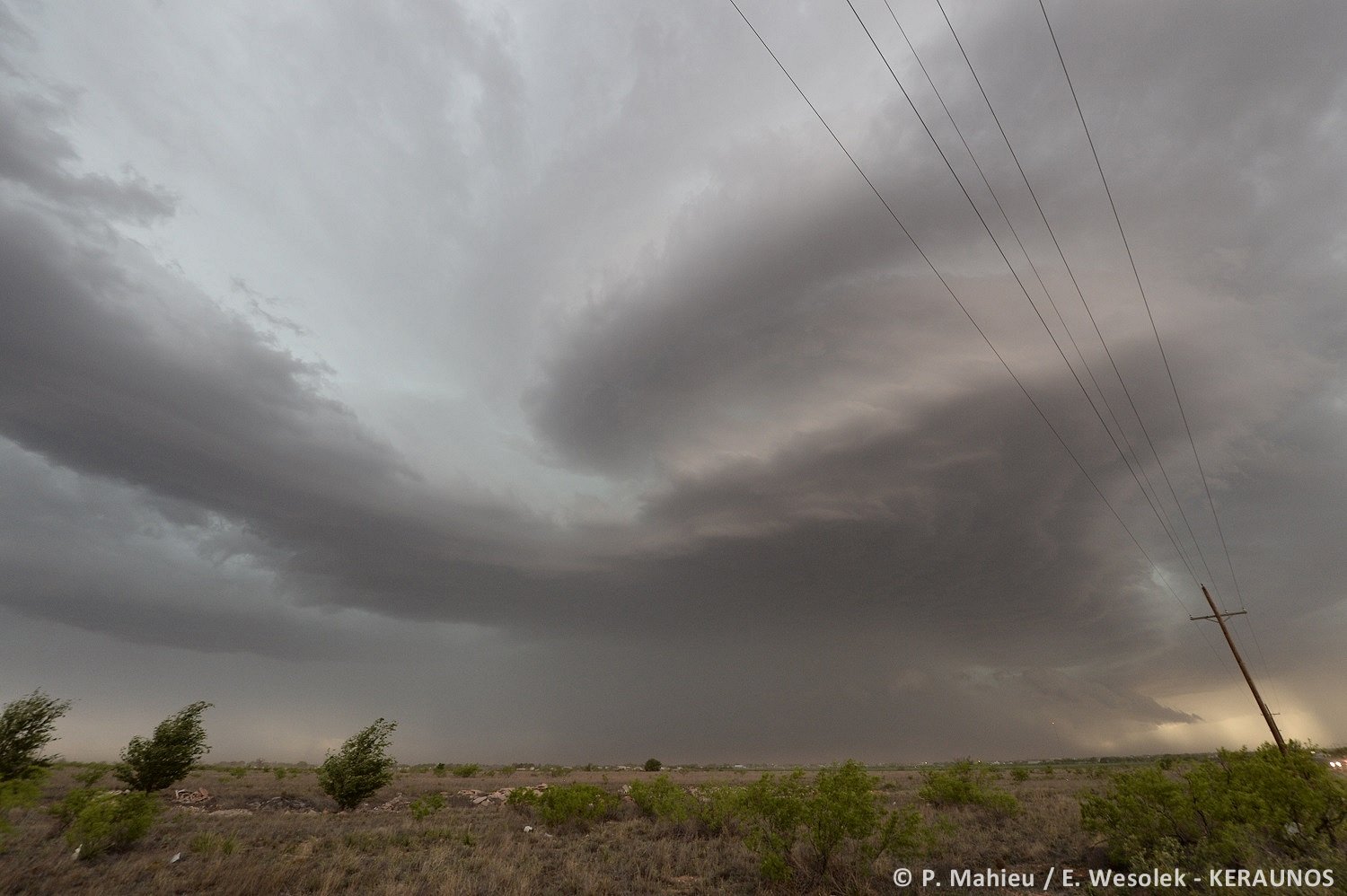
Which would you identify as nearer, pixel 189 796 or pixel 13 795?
pixel 13 795

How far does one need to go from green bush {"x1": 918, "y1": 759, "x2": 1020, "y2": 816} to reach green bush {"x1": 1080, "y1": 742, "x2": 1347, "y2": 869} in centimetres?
1078

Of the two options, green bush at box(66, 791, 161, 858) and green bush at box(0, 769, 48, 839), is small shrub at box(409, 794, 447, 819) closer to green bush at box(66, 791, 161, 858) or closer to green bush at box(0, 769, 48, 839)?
green bush at box(66, 791, 161, 858)

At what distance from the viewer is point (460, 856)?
1927 centimetres

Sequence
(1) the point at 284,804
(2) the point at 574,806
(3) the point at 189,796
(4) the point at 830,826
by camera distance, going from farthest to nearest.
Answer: (1) the point at 284,804
(3) the point at 189,796
(2) the point at 574,806
(4) the point at 830,826

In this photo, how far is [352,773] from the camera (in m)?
31.0

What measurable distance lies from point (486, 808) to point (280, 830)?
12177mm

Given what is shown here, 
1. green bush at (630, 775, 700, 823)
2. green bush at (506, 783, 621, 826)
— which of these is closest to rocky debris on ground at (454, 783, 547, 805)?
green bush at (506, 783, 621, 826)

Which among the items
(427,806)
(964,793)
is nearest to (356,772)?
(427,806)

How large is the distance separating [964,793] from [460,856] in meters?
24.6

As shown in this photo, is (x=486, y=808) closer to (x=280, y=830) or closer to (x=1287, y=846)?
(x=280, y=830)

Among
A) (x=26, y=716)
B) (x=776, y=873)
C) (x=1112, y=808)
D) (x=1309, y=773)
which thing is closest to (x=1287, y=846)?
(x=1309, y=773)

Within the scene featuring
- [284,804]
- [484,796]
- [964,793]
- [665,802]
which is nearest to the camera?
[665,802]

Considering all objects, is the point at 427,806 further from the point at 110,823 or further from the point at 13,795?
the point at 13,795

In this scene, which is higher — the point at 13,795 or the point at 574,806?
the point at 13,795
